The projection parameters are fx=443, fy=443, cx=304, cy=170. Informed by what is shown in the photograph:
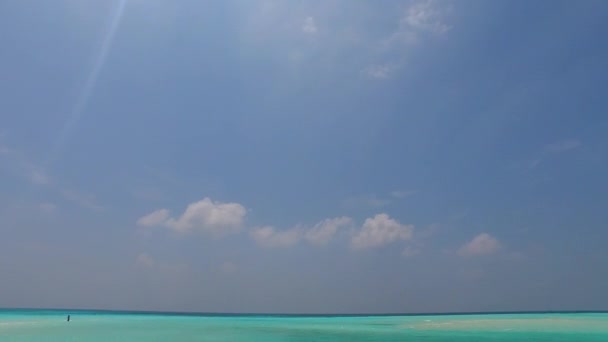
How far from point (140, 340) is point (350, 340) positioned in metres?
12.4

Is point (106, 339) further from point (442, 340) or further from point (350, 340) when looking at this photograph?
point (442, 340)

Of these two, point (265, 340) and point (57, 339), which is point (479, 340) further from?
point (57, 339)

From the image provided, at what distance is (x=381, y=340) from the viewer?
1029 inches

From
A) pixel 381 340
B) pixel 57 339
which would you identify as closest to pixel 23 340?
pixel 57 339

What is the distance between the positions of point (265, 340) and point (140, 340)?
7.33 meters

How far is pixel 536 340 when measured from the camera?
26.5 meters

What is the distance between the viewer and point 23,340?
25.1 m

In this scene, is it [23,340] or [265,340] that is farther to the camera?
[265,340]

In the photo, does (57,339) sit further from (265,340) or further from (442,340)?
(442,340)

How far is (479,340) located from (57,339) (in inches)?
970

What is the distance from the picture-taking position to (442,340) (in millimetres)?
25531

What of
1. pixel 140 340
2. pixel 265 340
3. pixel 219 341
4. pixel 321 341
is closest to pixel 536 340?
pixel 321 341

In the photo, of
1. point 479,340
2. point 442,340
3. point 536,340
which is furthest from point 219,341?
point 536,340

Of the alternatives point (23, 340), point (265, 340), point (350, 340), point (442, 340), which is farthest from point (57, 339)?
point (442, 340)
